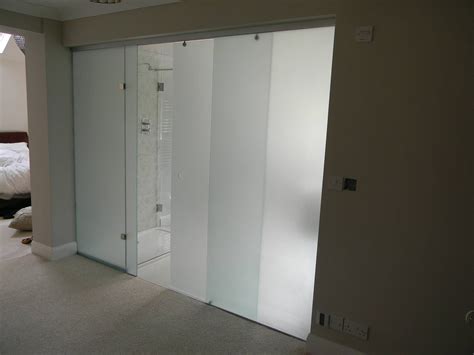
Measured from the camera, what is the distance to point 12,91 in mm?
6730

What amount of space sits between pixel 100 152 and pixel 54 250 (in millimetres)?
1097

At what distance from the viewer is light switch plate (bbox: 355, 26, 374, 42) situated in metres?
2.03

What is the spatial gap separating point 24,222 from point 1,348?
2.43 metres

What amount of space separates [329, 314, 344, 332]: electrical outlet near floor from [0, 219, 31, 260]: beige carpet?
3181 millimetres

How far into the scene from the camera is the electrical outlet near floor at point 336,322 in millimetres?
2301

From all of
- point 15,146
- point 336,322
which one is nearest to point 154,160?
point 336,322

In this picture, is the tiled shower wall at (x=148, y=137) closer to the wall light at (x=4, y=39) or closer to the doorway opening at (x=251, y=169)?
the doorway opening at (x=251, y=169)

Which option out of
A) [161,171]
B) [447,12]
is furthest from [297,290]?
[161,171]

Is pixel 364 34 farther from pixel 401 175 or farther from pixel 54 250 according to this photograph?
pixel 54 250

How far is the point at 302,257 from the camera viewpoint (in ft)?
8.32

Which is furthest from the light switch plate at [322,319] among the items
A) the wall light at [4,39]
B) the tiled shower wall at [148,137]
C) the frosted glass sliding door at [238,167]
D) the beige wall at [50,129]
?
the wall light at [4,39]

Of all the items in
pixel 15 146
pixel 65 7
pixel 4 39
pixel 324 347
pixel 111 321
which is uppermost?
pixel 4 39

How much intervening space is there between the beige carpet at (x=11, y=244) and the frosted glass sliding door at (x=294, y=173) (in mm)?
2714

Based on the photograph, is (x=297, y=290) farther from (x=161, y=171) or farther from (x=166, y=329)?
(x=161, y=171)
